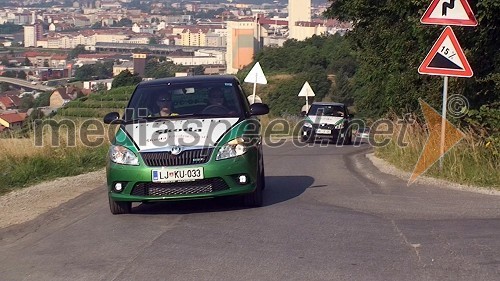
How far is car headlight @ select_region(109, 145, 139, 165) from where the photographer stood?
994cm

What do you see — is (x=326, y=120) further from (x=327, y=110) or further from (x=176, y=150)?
(x=176, y=150)

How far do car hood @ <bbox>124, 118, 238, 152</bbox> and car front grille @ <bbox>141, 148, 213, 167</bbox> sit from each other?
7cm

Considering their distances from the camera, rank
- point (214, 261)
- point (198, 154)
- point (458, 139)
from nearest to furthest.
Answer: point (214, 261) < point (198, 154) < point (458, 139)

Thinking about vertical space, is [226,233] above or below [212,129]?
below

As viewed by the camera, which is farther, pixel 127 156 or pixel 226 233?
pixel 127 156

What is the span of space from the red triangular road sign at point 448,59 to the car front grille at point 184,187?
448cm

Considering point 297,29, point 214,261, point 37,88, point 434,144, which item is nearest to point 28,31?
point 297,29

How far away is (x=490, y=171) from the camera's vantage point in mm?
12656

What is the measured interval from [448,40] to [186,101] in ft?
13.2

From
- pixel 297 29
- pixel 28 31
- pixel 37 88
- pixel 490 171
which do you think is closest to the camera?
pixel 490 171

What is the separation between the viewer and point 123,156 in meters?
10.0

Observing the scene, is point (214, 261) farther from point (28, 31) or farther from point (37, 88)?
point (28, 31)

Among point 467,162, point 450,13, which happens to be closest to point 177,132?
point 450,13

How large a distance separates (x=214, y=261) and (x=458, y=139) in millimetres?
8062
